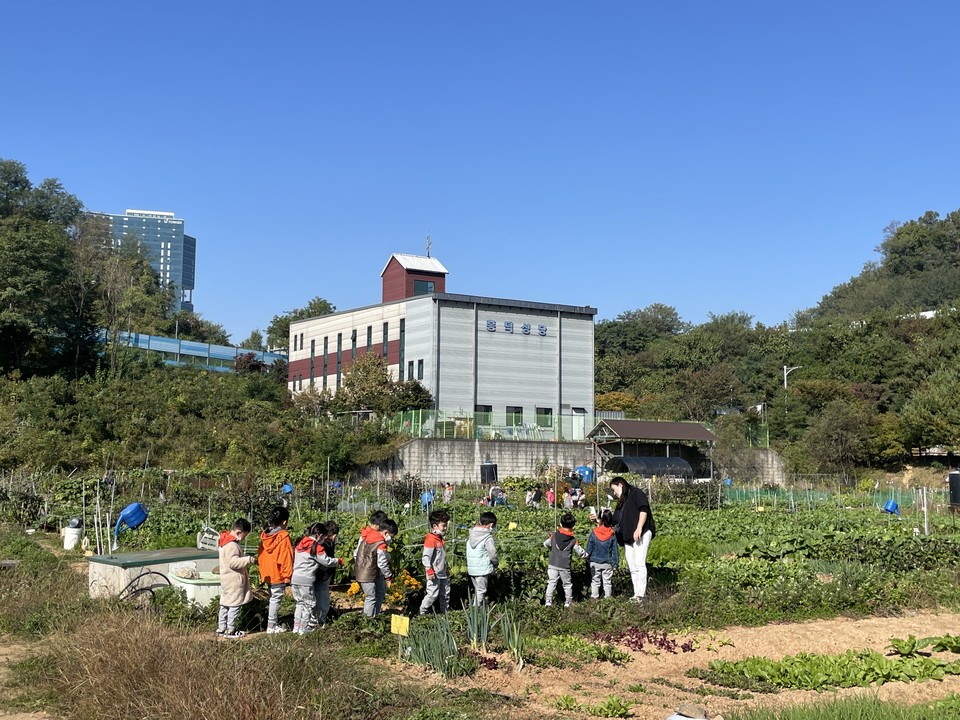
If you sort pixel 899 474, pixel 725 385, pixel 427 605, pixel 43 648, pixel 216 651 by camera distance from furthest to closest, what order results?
1. pixel 725 385
2. pixel 899 474
3. pixel 427 605
4. pixel 43 648
5. pixel 216 651

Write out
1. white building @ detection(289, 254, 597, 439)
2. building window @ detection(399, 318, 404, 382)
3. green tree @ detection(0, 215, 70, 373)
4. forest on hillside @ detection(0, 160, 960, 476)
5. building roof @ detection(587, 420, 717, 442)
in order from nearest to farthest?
forest on hillside @ detection(0, 160, 960, 476) < green tree @ detection(0, 215, 70, 373) < building roof @ detection(587, 420, 717, 442) < white building @ detection(289, 254, 597, 439) < building window @ detection(399, 318, 404, 382)

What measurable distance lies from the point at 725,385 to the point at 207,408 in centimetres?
4005

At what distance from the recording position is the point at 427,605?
10914mm

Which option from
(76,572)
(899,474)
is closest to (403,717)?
(76,572)

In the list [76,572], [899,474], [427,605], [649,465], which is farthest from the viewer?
[899,474]

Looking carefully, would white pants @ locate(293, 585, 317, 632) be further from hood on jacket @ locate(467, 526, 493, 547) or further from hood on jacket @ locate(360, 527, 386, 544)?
hood on jacket @ locate(467, 526, 493, 547)

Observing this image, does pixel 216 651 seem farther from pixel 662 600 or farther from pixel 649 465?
pixel 649 465

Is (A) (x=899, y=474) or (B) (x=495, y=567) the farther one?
(A) (x=899, y=474)

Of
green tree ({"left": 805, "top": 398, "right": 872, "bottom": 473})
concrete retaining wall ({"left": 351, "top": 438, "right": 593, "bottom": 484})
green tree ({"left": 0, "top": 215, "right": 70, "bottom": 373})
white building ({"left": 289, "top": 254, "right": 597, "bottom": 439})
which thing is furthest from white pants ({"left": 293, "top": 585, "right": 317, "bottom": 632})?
green tree ({"left": 805, "top": 398, "right": 872, "bottom": 473})

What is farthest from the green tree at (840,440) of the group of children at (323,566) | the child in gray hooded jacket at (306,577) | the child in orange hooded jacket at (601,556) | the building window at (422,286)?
the child in gray hooded jacket at (306,577)

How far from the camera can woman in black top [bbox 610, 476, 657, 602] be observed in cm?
1177

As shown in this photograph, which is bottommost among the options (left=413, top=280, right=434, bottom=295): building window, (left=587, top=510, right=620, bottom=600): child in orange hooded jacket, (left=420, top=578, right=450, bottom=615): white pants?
(left=420, top=578, right=450, bottom=615): white pants

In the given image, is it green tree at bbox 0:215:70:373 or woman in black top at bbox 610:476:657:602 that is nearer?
woman in black top at bbox 610:476:657:602

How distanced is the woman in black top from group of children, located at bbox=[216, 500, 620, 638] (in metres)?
0.58
